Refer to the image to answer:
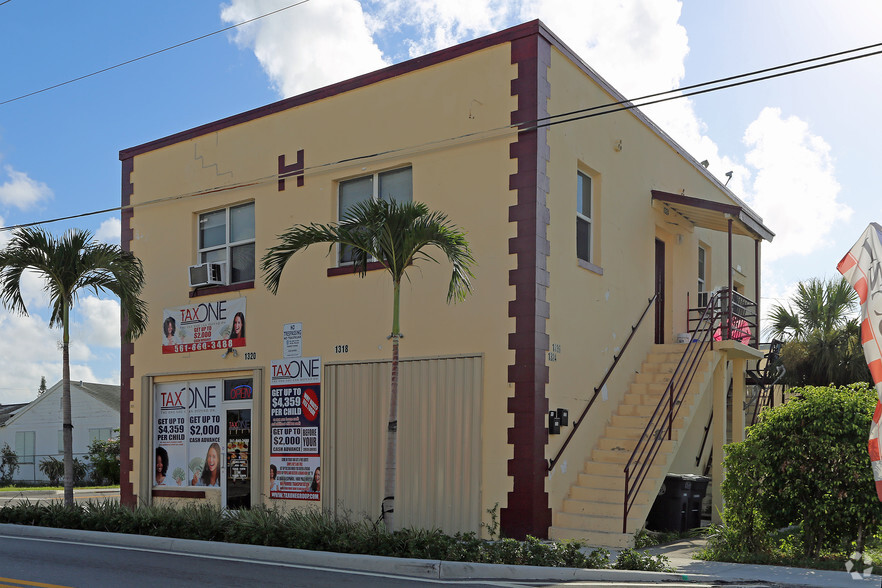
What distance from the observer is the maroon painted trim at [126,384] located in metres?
18.9

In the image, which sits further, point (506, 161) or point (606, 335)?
point (606, 335)

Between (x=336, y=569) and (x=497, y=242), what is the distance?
5.59 meters

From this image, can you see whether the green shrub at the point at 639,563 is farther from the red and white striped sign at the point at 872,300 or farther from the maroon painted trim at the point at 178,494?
the maroon painted trim at the point at 178,494

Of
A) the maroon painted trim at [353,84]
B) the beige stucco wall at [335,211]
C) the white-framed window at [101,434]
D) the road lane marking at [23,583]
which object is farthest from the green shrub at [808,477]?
the white-framed window at [101,434]

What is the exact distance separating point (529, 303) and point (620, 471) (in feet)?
10.1

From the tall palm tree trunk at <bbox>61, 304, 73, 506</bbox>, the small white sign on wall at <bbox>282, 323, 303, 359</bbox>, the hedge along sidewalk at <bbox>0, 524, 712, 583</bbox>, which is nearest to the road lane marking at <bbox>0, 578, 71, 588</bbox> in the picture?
the hedge along sidewalk at <bbox>0, 524, 712, 583</bbox>

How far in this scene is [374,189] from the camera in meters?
15.8

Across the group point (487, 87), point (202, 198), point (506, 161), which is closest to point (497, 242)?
point (506, 161)

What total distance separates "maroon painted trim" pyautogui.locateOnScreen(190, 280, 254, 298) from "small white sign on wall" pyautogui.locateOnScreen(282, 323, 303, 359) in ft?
4.46

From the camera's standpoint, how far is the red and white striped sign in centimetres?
556

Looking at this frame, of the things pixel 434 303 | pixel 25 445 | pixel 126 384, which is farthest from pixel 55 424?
pixel 434 303

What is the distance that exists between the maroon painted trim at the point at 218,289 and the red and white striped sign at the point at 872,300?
12.9 m

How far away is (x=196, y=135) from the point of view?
18656mm

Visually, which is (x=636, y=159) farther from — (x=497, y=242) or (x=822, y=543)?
(x=822, y=543)
